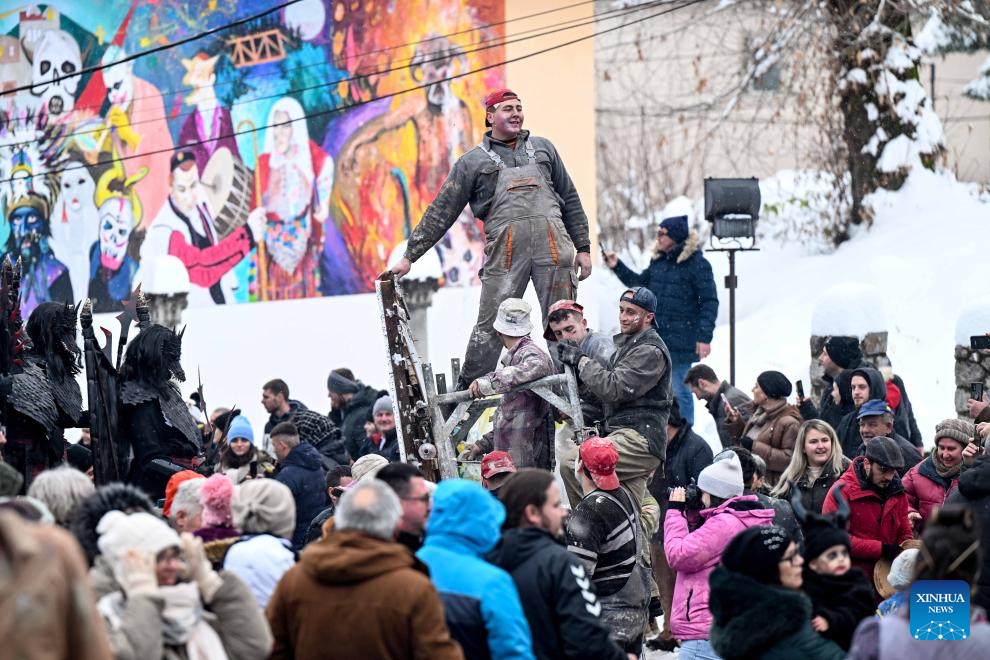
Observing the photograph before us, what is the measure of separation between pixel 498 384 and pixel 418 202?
14113 millimetres

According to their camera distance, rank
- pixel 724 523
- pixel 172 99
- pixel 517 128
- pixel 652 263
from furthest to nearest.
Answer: pixel 172 99
pixel 652 263
pixel 517 128
pixel 724 523

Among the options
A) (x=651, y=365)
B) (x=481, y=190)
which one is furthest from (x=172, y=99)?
(x=651, y=365)

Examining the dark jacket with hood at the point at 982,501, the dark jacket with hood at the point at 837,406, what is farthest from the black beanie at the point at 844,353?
the dark jacket with hood at the point at 982,501

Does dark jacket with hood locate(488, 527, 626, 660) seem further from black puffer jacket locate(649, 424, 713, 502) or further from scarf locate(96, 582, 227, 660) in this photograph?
black puffer jacket locate(649, 424, 713, 502)

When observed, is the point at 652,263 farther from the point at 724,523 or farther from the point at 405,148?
the point at 405,148

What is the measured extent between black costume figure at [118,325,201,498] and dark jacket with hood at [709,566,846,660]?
4013 mm

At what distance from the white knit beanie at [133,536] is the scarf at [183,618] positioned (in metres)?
0.12

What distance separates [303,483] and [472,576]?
3.85 meters

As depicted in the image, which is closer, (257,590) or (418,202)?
(257,590)

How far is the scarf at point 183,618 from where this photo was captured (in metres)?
4.57

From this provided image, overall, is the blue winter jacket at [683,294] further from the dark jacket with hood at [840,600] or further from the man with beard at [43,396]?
the dark jacket with hood at [840,600]

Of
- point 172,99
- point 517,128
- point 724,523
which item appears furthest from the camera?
point 172,99

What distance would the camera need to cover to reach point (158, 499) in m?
8.60

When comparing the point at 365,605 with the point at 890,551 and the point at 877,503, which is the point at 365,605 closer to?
the point at 890,551
